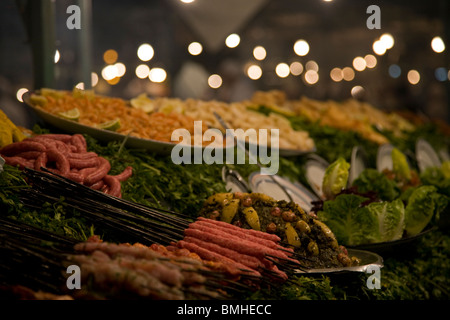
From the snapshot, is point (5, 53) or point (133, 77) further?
point (133, 77)

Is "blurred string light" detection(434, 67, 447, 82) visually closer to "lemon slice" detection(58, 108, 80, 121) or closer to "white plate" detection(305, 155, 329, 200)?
"white plate" detection(305, 155, 329, 200)

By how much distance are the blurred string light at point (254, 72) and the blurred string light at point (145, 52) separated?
2175mm

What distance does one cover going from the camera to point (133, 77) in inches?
358

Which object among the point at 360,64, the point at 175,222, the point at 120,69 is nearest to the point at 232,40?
the point at 120,69

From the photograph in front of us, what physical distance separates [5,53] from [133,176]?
2.84 m

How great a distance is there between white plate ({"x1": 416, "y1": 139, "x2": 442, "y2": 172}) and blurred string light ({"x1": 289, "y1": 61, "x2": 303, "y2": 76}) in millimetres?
Answer: 5071

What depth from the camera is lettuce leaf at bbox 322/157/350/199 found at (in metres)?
3.60

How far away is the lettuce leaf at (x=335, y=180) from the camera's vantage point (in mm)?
3596

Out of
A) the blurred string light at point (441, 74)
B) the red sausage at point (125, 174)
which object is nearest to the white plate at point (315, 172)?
the red sausage at point (125, 174)

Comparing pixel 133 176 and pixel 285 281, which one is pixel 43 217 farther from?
pixel 285 281

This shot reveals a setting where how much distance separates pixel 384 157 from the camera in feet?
16.0

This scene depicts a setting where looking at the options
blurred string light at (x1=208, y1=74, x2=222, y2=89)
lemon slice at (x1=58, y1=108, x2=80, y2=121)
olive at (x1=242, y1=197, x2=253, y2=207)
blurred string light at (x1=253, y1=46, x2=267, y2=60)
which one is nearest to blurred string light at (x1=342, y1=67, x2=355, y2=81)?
blurred string light at (x1=253, y1=46, x2=267, y2=60)

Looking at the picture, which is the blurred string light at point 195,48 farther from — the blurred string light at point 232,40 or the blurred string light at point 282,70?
the blurred string light at point 282,70

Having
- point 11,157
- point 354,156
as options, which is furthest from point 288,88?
point 11,157
